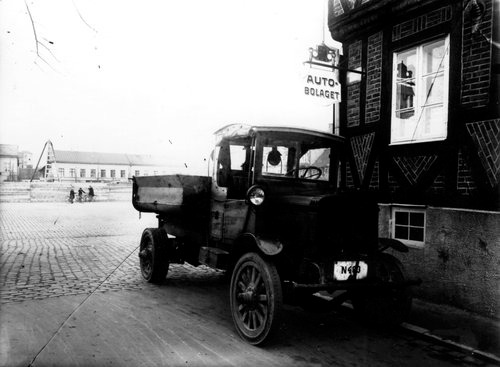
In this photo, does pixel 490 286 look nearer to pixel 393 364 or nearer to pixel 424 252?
pixel 424 252

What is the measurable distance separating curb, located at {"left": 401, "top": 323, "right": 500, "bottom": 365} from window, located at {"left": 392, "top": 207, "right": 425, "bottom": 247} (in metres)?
1.98

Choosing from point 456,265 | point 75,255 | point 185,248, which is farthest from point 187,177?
point 75,255

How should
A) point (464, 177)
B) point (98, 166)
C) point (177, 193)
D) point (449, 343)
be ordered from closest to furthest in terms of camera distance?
point (449, 343), point (464, 177), point (177, 193), point (98, 166)

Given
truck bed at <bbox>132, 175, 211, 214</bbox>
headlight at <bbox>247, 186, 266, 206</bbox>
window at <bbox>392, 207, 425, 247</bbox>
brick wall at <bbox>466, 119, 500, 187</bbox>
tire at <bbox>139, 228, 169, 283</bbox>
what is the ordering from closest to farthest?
headlight at <bbox>247, 186, 266, 206</bbox>
brick wall at <bbox>466, 119, 500, 187</bbox>
truck bed at <bbox>132, 175, 211, 214</bbox>
window at <bbox>392, 207, 425, 247</bbox>
tire at <bbox>139, 228, 169, 283</bbox>

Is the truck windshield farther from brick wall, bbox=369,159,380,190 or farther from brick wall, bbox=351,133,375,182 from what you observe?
brick wall, bbox=351,133,375,182

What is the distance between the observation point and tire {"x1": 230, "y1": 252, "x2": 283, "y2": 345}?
4.14 meters

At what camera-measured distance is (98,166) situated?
351ft

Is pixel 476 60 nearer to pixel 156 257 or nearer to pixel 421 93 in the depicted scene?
pixel 421 93

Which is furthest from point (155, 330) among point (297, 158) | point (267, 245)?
point (297, 158)

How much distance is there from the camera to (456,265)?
590 cm

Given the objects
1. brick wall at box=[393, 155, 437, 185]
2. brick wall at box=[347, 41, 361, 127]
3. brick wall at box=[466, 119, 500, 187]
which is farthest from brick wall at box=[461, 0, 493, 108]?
brick wall at box=[347, 41, 361, 127]

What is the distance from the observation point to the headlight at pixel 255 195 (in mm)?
4520

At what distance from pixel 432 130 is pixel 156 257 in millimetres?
4807

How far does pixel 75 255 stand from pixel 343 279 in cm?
724
